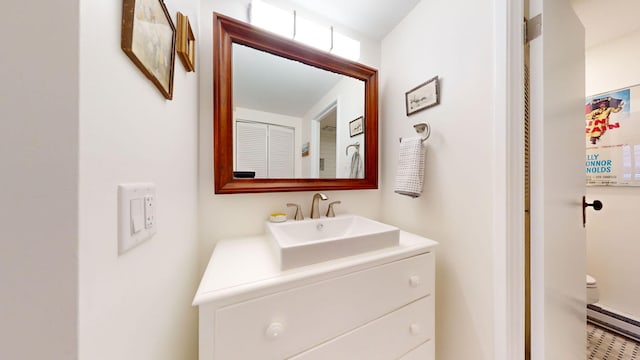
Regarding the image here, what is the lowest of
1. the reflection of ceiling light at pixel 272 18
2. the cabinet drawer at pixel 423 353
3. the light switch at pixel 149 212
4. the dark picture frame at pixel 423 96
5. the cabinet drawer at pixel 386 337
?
the cabinet drawer at pixel 423 353

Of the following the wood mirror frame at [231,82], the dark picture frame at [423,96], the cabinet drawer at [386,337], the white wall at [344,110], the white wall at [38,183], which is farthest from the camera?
the white wall at [344,110]

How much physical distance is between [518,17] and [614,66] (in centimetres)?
173

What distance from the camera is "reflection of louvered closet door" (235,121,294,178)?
39.8 inches

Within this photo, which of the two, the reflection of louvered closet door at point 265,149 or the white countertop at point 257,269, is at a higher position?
the reflection of louvered closet door at point 265,149

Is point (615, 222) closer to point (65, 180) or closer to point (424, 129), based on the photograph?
point (424, 129)

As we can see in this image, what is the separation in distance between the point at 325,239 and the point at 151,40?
85 centimetres

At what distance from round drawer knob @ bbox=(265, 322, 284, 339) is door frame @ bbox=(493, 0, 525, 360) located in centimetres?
85

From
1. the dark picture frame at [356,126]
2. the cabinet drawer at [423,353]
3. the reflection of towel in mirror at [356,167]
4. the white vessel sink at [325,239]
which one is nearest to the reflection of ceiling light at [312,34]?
the dark picture frame at [356,126]

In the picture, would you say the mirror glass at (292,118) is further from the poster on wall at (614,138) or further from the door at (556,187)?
the poster on wall at (614,138)

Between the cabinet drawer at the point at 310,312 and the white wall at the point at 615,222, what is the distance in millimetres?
1989

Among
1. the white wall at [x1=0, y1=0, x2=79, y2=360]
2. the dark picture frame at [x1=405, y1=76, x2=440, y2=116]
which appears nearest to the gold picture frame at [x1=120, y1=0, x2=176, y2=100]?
the white wall at [x1=0, y1=0, x2=79, y2=360]

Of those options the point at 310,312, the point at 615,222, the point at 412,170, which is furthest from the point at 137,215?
the point at 615,222

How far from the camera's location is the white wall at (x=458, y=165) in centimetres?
84

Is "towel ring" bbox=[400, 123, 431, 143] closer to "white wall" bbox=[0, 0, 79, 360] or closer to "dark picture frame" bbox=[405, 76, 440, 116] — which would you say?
"dark picture frame" bbox=[405, 76, 440, 116]
